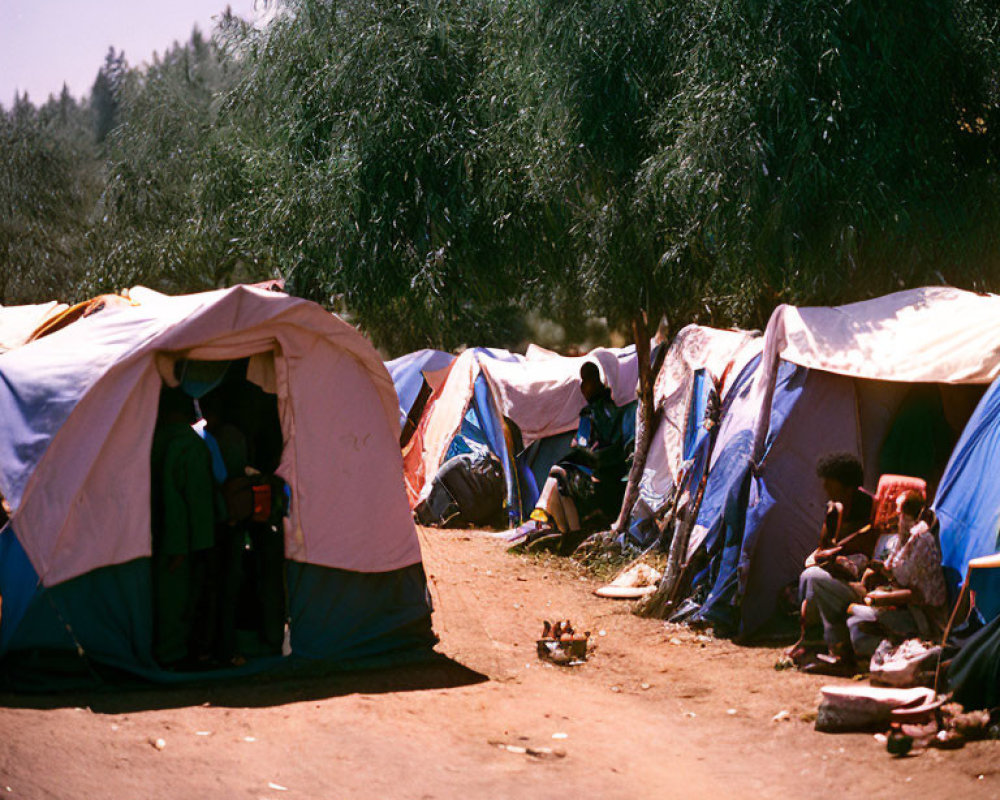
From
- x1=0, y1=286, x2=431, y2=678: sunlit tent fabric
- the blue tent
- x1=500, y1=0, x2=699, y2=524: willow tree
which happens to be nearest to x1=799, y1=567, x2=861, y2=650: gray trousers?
the blue tent

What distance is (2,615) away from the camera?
6496 millimetres

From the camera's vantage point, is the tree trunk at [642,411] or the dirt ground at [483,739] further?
the tree trunk at [642,411]

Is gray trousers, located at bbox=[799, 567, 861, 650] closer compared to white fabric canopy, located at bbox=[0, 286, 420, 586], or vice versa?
white fabric canopy, located at bbox=[0, 286, 420, 586]

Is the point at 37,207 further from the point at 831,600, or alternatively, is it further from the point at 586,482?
the point at 831,600

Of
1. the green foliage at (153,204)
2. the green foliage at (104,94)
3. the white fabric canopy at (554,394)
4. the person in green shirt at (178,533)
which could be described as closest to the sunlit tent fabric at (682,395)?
the white fabric canopy at (554,394)

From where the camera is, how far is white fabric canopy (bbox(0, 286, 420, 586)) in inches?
261

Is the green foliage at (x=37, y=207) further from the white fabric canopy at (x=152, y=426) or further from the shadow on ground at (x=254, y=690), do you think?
the shadow on ground at (x=254, y=690)

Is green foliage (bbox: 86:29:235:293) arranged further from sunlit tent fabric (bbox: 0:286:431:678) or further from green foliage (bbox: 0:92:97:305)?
sunlit tent fabric (bbox: 0:286:431:678)

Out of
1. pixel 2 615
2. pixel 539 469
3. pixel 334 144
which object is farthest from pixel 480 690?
pixel 334 144

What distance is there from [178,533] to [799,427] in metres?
4.52

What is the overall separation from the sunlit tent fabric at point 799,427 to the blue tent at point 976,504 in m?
0.94

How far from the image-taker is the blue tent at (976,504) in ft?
20.7

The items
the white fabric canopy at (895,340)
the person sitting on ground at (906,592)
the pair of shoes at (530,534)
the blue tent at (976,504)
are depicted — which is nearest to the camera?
the blue tent at (976,504)

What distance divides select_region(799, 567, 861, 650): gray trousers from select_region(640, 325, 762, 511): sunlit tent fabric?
3576 mm
